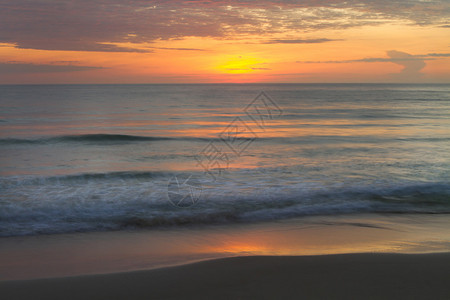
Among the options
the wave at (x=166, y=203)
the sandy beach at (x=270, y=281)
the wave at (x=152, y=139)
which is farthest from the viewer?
the wave at (x=152, y=139)

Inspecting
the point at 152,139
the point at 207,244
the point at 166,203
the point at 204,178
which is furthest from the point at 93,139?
the point at 207,244

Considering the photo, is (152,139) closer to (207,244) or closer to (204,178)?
(204,178)

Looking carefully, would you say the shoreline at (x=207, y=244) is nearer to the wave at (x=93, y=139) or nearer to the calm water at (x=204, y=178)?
the calm water at (x=204, y=178)

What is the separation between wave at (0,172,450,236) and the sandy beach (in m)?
2.38

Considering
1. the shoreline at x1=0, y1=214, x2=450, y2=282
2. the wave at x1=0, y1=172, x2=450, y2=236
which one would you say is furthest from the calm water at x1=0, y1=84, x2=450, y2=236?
the shoreline at x1=0, y1=214, x2=450, y2=282

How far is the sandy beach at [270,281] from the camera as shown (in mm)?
3939

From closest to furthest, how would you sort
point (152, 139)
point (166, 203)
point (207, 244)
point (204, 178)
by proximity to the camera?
1. point (207, 244)
2. point (166, 203)
3. point (204, 178)
4. point (152, 139)

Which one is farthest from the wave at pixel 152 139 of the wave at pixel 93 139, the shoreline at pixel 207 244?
the shoreline at pixel 207 244

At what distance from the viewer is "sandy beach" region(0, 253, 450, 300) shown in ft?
12.9

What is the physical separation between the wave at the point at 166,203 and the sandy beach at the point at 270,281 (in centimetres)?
238

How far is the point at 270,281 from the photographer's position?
4.24 metres

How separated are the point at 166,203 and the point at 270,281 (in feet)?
14.5

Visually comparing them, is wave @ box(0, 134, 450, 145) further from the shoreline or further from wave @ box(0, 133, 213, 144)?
the shoreline

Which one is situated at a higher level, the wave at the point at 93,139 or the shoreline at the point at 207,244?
the wave at the point at 93,139
